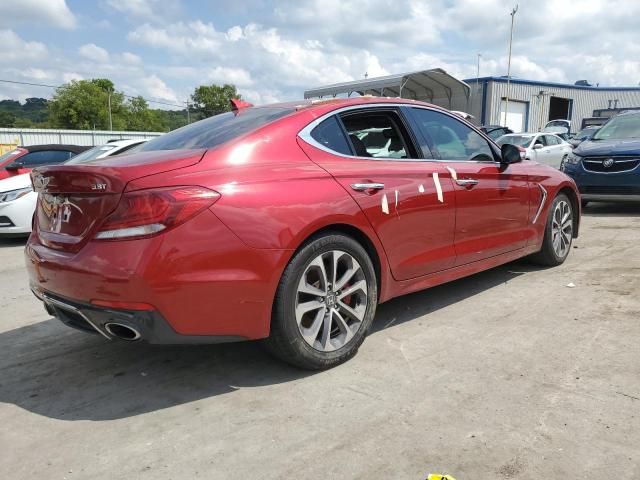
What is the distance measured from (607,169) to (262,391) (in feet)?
25.2

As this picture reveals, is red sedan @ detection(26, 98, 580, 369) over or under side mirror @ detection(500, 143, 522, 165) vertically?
under

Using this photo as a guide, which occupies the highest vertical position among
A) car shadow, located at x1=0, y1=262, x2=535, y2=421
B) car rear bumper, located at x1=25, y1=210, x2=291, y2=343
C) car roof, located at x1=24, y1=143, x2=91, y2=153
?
car roof, located at x1=24, y1=143, x2=91, y2=153

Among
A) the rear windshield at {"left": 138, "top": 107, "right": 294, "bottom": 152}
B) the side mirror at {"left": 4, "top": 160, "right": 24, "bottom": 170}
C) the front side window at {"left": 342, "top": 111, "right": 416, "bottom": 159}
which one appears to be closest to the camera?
the rear windshield at {"left": 138, "top": 107, "right": 294, "bottom": 152}

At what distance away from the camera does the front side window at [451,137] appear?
4047 millimetres

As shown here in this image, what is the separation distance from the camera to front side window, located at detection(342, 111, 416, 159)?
356cm

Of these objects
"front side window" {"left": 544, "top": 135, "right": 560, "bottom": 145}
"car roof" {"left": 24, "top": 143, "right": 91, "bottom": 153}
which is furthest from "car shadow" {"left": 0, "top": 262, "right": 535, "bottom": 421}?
"front side window" {"left": 544, "top": 135, "right": 560, "bottom": 145}

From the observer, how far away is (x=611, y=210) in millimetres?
9648

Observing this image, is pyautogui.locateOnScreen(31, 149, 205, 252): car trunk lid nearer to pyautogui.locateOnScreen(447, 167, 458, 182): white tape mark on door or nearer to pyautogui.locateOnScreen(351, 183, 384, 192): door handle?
pyautogui.locateOnScreen(351, 183, 384, 192): door handle

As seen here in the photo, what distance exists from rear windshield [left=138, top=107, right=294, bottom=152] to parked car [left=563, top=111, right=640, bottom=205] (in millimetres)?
6911

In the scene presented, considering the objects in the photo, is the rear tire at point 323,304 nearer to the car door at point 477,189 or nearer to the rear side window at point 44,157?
the car door at point 477,189

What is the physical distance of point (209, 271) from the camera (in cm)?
268

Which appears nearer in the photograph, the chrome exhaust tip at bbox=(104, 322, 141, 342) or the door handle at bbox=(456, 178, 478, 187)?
the chrome exhaust tip at bbox=(104, 322, 141, 342)

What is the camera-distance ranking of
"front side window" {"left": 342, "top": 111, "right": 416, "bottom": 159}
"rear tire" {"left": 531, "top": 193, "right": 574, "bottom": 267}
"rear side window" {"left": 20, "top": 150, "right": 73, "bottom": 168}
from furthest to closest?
"rear side window" {"left": 20, "top": 150, "right": 73, "bottom": 168} → "rear tire" {"left": 531, "top": 193, "right": 574, "bottom": 267} → "front side window" {"left": 342, "top": 111, "right": 416, "bottom": 159}

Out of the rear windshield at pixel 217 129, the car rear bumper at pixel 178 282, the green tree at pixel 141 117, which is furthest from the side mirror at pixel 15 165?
the green tree at pixel 141 117
